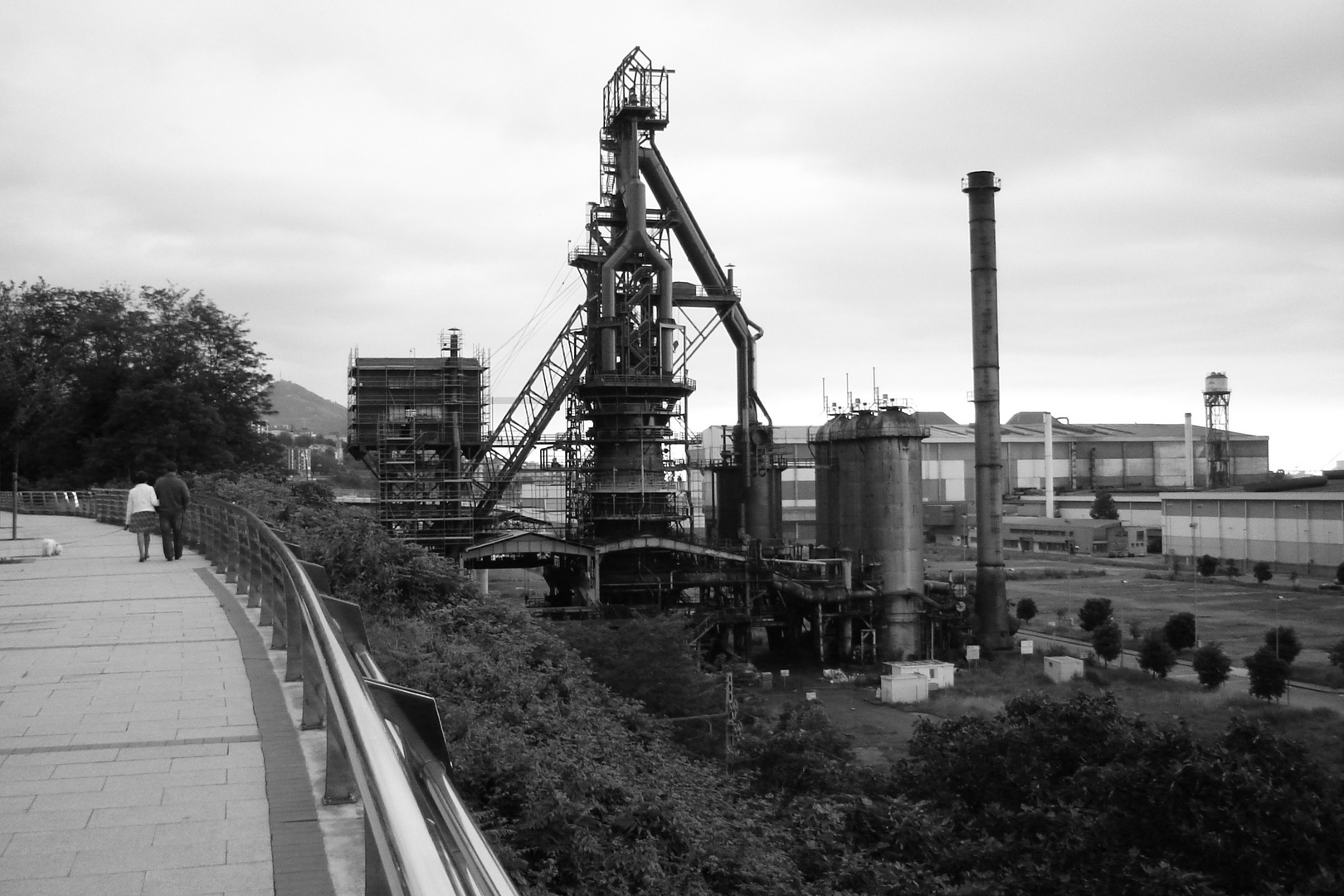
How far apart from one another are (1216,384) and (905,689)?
2999 inches

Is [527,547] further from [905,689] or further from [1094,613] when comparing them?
[1094,613]

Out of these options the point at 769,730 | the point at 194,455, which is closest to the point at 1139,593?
the point at 769,730

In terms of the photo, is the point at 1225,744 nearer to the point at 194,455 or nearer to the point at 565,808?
the point at 565,808

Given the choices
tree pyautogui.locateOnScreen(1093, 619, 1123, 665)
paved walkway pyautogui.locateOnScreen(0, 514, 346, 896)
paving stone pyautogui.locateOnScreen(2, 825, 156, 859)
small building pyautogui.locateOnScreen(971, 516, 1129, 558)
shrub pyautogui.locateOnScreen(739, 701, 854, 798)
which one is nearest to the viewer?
paved walkway pyautogui.locateOnScreen(0, 514, 346, 896)

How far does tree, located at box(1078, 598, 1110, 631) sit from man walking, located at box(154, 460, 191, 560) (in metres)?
42.4

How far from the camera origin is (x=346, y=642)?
5098mm

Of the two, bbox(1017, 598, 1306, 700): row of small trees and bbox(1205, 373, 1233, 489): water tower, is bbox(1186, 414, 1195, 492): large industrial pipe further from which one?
bbox(1017, 598, 1306, 700): row of small trees

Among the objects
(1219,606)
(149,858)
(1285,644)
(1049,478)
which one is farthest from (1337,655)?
(1049,478)

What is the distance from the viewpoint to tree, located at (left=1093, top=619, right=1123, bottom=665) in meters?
43.3

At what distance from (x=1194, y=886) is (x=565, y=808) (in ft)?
38.7

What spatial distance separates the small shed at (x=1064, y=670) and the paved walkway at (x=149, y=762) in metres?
36.2

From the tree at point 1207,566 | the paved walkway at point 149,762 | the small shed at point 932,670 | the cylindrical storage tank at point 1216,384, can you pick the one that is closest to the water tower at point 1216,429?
the cylindrical storage tank at point 1216,384

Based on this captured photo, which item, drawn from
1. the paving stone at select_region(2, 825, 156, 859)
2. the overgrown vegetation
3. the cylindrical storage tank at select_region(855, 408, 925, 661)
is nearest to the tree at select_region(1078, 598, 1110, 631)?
the cylindrical storage tank at select_region(855, 408, 925, 661)

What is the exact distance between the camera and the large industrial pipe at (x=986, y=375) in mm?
48281
